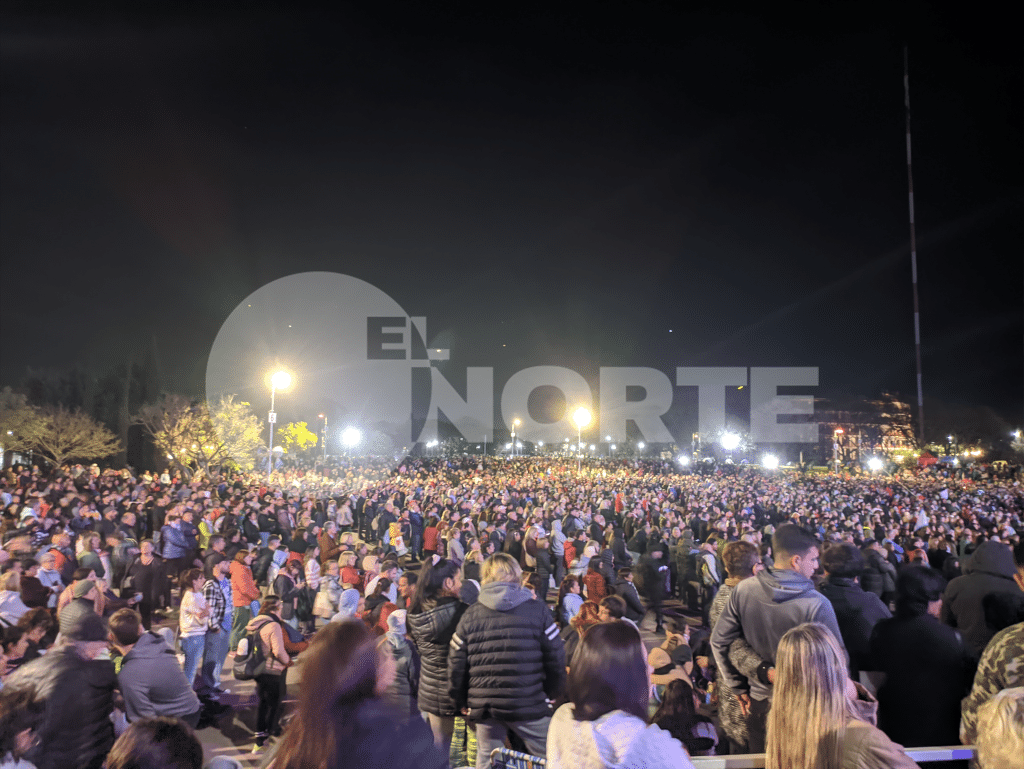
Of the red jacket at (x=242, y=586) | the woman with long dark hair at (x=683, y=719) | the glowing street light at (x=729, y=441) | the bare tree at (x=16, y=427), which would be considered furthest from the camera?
the glowing street light at (x=729, y=441)

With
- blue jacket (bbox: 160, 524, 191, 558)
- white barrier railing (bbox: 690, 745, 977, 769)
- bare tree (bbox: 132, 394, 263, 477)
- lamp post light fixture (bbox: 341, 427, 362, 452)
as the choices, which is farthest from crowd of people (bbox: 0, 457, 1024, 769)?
lamp post light fixture (bbox: 341, 427, 362, 452)

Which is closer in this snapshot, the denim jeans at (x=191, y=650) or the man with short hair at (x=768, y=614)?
the man with short hair at (x=768, y=614)

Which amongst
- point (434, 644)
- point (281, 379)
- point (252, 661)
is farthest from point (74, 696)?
point (281, 379)

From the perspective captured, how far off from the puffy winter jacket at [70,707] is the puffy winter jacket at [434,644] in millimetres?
1695

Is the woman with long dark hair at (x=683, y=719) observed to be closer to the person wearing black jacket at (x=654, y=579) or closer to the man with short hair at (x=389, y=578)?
the man with short hair at (x=389, y=578)

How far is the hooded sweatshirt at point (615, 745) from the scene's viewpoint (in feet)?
6.11

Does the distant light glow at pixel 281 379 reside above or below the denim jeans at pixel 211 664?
above

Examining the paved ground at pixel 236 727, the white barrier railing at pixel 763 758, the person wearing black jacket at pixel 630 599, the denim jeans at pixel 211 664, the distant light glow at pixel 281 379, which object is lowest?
the paved ground at pixel 236 727

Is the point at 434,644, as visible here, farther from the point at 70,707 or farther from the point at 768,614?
the point at 768,614

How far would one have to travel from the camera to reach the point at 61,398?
60.2 meters

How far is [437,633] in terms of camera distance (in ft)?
13.2

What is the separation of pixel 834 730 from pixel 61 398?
73038mm

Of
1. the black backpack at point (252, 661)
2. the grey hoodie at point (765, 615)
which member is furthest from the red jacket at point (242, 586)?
the grey hoodie at point (765, 615)

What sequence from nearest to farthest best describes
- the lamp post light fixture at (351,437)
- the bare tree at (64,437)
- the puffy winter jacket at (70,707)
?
the puffy winter jacket at (70,707) → the bare tree at (64,437) → the lamp post light fixture at (351,437)
